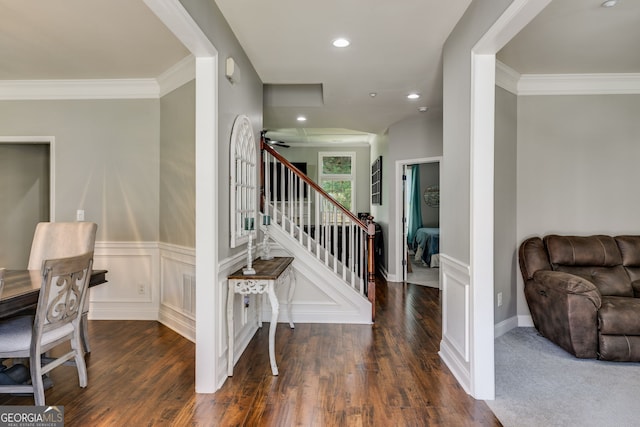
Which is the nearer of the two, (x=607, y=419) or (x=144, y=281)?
(x=607, y=419)

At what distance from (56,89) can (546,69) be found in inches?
205

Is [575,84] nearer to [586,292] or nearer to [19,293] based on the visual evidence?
[586,292]

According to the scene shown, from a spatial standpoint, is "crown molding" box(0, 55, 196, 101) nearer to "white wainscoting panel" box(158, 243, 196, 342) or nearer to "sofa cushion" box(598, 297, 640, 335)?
"white wainscoting panel" box(158, 243, 196, 342)

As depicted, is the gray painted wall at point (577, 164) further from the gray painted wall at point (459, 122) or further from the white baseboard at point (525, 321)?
the gray painted wall at point (459, 122)

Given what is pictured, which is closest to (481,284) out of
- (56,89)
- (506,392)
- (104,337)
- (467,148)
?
(506,392)

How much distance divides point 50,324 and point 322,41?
2.85 m

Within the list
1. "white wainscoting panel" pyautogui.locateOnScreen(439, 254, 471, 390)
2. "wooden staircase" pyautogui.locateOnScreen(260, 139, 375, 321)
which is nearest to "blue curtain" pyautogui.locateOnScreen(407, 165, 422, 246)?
"wooden staircase" pyautogui.locateOnScreen(260, 139, 375, 321)

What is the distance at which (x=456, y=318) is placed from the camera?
2.74m

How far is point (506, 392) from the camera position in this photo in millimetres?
2445

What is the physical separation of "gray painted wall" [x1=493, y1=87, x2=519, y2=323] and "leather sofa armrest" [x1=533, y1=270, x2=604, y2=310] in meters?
0.47

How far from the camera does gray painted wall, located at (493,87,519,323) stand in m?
3.59

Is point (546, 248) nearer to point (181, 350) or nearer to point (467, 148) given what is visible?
point (467, 148)

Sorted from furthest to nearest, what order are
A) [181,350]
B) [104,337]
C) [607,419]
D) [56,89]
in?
[56,89] → [104,337] → [181,350] → [607,419]

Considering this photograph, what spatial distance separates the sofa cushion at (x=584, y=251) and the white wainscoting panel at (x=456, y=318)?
50.7 inches
